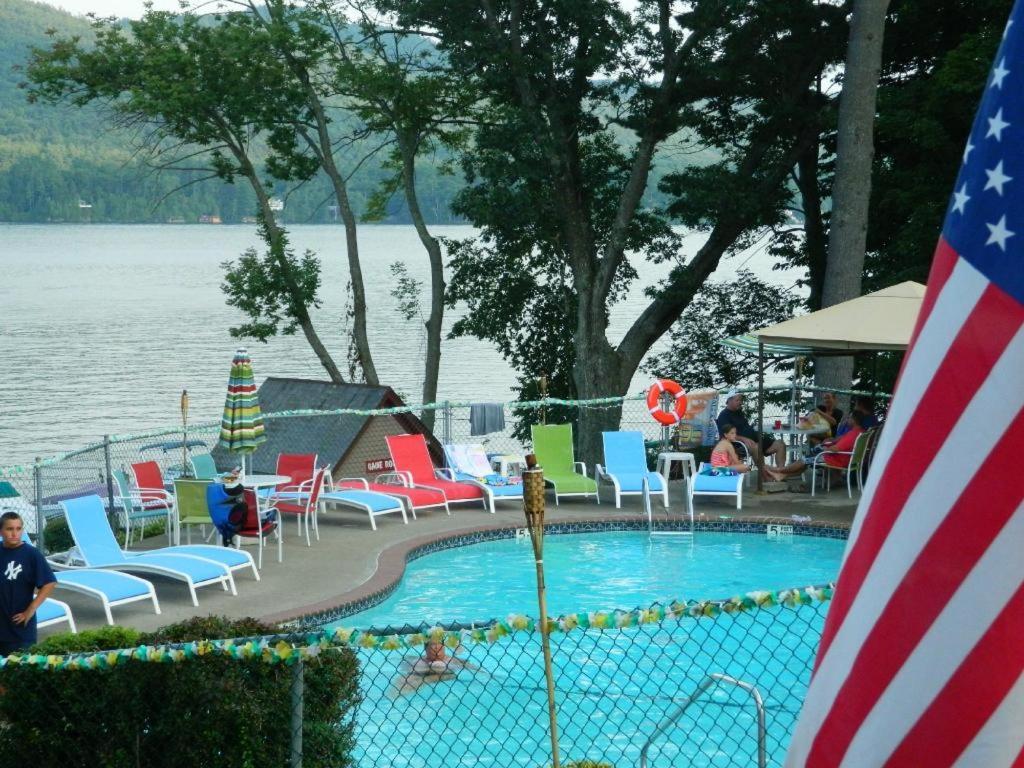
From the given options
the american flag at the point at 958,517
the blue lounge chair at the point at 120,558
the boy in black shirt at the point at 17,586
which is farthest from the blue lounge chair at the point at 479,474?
the american flag at the point at 958,517

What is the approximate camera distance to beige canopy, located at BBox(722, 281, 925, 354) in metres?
14.8

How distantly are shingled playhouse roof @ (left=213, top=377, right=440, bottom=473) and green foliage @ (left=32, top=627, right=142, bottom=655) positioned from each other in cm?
1287

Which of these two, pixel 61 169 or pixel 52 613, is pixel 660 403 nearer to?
pixel 52 613

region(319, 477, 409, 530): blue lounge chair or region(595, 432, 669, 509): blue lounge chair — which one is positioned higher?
region(595, 432, 669, 509): blue lounge chair

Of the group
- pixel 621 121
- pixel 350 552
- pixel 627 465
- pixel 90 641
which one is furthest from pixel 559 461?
pixel 621 121

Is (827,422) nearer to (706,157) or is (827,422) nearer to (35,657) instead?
(35,657)

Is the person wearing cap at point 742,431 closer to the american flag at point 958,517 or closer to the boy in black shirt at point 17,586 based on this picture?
the boy in black shirt at point 17,586

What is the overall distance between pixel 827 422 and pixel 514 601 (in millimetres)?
6595

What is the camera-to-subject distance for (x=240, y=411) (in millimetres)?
13359

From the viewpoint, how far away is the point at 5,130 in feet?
381

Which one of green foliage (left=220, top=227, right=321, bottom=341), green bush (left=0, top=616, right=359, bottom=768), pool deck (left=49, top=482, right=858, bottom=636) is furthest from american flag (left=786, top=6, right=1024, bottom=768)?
green foliage (left=220, top=227, right=321, bottom=341)

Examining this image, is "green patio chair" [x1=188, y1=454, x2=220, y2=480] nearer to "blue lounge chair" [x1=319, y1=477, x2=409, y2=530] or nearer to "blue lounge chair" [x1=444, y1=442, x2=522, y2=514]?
"blue lounge chair" [x1=319, y1=477, x2=409, y2=530]

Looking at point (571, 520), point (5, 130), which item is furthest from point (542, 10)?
point (5, 130)

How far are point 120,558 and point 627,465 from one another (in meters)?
6.57
